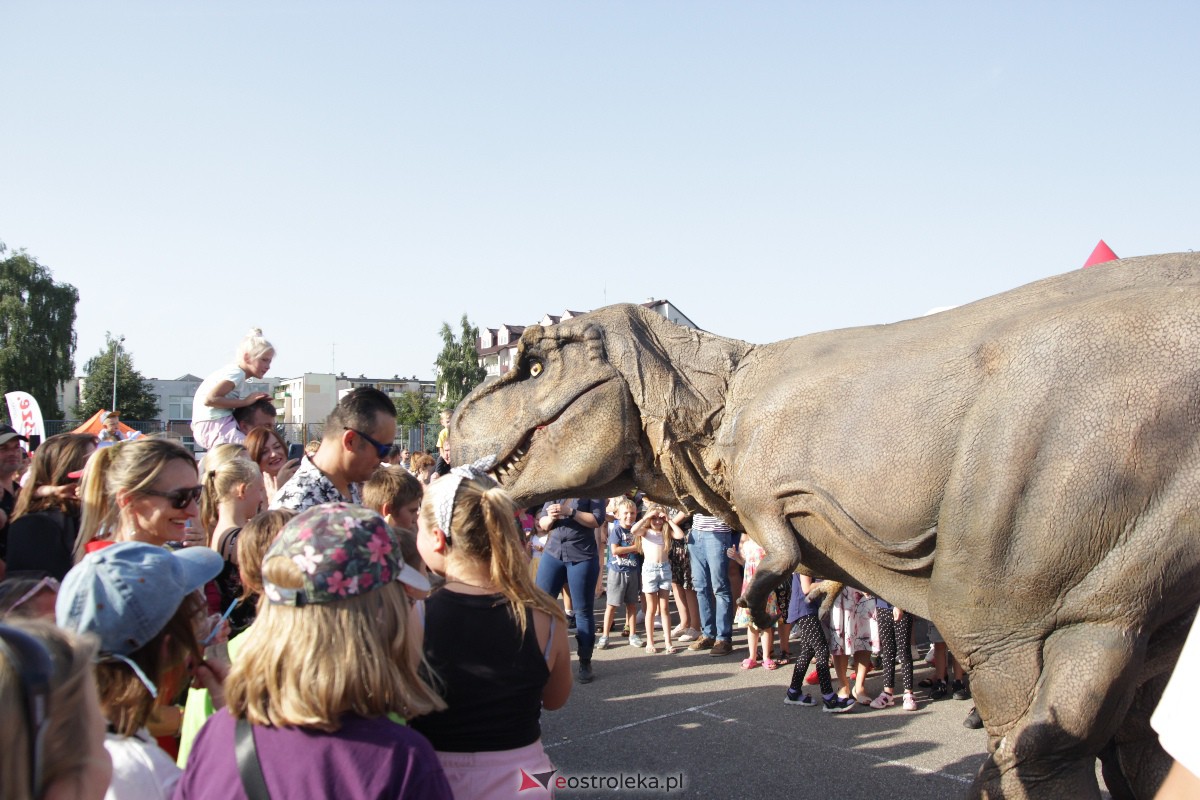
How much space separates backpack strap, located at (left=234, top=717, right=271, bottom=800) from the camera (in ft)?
5.90

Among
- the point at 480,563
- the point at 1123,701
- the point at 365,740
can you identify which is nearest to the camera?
the point at 365,740

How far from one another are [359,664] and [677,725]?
15.8ft

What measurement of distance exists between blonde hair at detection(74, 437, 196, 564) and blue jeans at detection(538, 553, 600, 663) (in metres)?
4.74

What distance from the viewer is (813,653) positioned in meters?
6.86

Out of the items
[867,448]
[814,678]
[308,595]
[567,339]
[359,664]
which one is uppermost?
[567,339]

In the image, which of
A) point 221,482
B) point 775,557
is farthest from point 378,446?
point 775,557

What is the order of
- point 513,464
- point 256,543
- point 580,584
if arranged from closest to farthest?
point 256,543
point 513,464
point 580,584

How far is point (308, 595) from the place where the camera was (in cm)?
193

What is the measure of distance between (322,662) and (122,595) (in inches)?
23.3

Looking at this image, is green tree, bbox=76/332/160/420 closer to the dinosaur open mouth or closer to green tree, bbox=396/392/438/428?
green tree, bbox=396/392/438/428

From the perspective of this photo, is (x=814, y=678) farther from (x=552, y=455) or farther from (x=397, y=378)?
(x=397, y=378)

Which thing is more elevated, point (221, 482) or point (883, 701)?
point (221, 482)

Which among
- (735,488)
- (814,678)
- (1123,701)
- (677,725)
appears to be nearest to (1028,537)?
(1123,701)

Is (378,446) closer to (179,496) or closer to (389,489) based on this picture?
(389,489)
